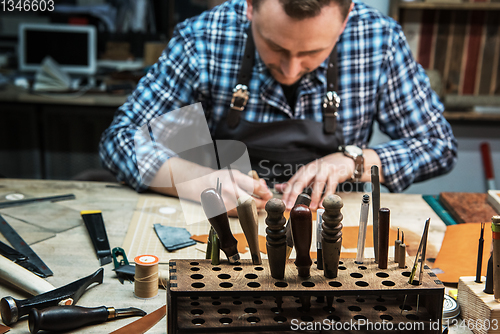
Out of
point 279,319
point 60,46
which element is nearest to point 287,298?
point 279,319

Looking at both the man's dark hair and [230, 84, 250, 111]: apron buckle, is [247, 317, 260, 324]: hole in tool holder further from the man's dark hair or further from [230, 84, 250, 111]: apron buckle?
[230, 84, 250, 111]: apron buckle

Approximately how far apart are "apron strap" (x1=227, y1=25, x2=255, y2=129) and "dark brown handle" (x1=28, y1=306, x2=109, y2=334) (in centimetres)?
87

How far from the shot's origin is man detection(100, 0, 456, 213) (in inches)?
57.3

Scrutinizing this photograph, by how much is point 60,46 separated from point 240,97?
2228 millimetres

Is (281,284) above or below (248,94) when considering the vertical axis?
below

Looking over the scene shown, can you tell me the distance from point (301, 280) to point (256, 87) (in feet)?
3.20

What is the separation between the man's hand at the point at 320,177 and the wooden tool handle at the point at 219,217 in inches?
19.7

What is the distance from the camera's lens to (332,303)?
0.68m

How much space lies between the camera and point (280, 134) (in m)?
1.45

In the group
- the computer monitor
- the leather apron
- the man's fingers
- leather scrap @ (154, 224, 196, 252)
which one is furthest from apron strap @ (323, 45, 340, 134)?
the computer monitor

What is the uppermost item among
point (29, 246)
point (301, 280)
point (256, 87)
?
point (256, 87)

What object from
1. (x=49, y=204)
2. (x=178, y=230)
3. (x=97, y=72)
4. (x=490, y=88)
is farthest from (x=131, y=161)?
(x=490, y=88)

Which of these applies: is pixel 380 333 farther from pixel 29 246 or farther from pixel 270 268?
pixel 29 246

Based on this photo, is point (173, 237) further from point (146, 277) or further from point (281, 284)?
point (281, 284)
